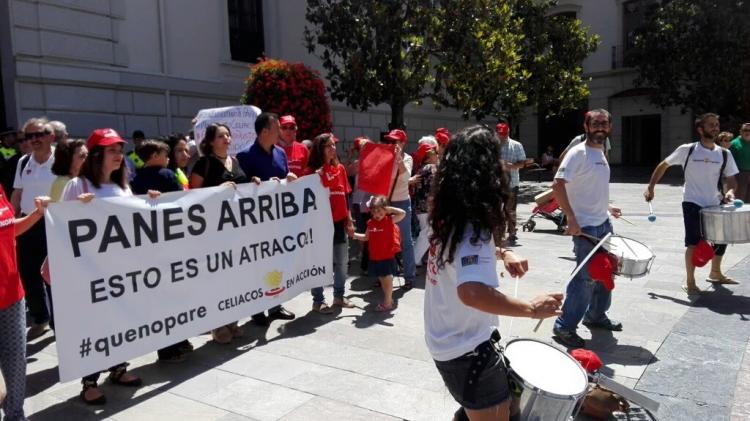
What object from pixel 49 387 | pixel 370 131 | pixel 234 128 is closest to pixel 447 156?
pixel 49 387

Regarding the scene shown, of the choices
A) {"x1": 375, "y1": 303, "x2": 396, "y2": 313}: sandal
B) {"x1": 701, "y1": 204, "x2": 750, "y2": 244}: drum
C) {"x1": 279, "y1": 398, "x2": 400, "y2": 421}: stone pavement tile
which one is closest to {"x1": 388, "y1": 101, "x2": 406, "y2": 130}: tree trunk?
{"x1": 375, "y1": 303, "x2": 396, "y2": 313}: sandal

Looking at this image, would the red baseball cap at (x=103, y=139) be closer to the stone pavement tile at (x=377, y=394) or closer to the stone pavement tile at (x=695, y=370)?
the stone pavement tile at (x=377, y=394)

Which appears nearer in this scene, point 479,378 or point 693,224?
point 479,378

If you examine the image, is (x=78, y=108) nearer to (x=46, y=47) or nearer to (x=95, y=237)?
(x=46, y=47)

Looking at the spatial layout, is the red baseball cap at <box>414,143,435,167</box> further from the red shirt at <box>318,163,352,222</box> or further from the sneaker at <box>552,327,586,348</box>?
the sneaker at <box>552,327,586,348</box>

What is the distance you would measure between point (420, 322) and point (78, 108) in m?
7.82

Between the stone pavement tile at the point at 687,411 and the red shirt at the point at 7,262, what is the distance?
3.78 metres

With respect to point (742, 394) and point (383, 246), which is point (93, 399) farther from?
point (742, 394)

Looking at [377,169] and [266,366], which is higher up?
[377,169]

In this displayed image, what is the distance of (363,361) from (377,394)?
626 mm

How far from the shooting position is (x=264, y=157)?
5543 millimetres

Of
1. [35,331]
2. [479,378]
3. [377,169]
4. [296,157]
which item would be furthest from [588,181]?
[35,331]

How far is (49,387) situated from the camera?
4.25 meters

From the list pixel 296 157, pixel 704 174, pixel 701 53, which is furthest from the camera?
pixel 701 53
